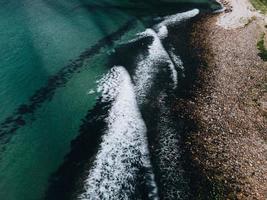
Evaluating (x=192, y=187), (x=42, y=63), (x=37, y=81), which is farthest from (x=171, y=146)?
(x=42, y=63)

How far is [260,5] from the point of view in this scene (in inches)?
2574

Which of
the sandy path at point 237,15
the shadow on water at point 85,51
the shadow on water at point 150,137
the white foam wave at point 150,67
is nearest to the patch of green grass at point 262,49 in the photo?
the sandy path at point 237,15

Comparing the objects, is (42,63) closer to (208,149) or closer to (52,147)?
(52,147)

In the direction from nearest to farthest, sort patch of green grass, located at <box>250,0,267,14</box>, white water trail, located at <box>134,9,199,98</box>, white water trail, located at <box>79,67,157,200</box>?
white water trail, located at <box>79,67,157,200</box>, white water trail, located at <box>134,9,199,98</box>, patch of green grass, located at <box>250,0,267,14</box>

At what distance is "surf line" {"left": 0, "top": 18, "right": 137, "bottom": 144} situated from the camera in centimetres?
Result: 3622

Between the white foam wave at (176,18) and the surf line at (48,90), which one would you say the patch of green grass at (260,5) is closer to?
the white foam wave at (176,18)

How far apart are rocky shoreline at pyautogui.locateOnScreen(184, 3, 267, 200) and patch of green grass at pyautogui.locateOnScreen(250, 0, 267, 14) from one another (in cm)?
992

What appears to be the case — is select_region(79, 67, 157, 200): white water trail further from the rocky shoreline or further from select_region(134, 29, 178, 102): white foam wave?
the rocky shoreline

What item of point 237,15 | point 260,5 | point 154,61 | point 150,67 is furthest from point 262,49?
point 260,5

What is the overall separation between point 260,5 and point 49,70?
1625 inches

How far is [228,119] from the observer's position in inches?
1490

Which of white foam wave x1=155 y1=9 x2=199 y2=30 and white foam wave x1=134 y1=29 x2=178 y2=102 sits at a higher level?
white foam wave x1=155 y1=9 x2=199 y2=30

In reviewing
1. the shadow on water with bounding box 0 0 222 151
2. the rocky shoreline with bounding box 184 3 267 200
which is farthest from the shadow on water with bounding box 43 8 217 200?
the shadow on water with bounding box 0 0 222 151

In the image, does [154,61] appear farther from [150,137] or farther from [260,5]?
[260,5]
